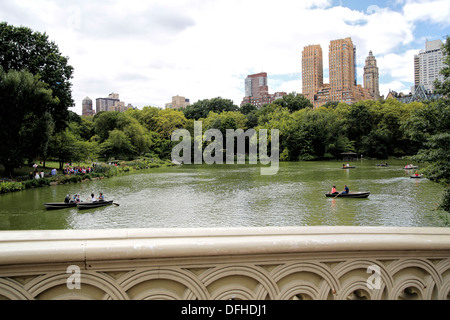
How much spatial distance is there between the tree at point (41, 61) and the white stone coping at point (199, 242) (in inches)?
1266

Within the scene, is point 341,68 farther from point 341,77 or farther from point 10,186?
point 10,186

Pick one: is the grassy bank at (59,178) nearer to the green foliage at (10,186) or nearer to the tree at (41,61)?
the green foliage at (10,186)

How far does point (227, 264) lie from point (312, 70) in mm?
168661

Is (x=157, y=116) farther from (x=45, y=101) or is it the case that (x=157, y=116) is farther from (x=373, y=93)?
(x=373, y=93)

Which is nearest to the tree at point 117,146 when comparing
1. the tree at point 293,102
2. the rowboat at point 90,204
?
the rowboat at point 90,204

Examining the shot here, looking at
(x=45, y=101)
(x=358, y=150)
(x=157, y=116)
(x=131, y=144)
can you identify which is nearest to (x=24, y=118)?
(x=45, y=101)

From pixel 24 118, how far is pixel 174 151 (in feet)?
125

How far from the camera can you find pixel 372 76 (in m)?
167

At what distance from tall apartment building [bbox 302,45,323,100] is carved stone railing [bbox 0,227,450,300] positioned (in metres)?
164

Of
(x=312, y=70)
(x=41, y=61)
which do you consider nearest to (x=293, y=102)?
(x=41, y=61)

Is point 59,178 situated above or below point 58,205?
above

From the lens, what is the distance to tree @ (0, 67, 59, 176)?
87.5ft

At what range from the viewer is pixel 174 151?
66.4 meters

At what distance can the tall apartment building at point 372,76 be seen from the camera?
6614 inches
